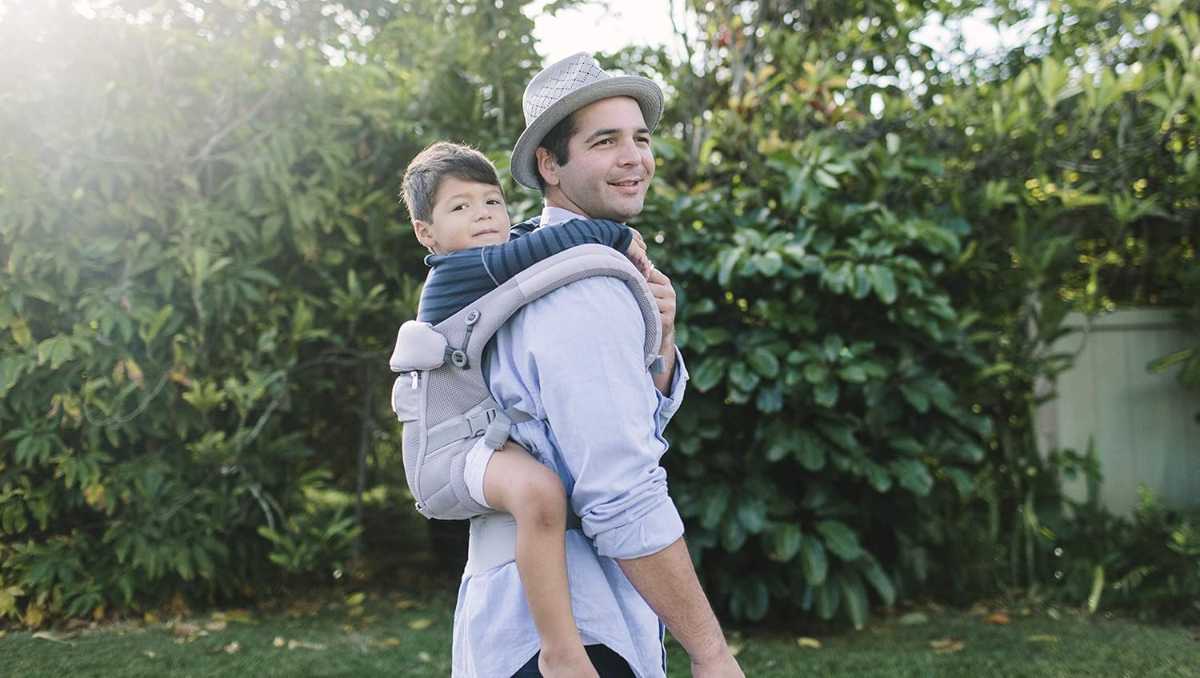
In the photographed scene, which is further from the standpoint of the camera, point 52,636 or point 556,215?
point 52,636

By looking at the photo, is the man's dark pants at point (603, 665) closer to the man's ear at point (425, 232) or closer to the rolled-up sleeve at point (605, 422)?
the rolled-up sleeve at point (605, 422)

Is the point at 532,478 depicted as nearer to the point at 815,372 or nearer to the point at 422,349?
the point at 422,349

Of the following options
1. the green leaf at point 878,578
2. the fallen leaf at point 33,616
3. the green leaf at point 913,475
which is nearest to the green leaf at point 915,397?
the green leaf at point 913,475

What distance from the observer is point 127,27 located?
14.4ft

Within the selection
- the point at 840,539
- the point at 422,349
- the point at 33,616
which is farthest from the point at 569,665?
the point at 33,616

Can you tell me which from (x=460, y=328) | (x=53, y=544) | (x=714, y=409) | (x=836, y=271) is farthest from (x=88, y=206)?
(x=460, y=328)

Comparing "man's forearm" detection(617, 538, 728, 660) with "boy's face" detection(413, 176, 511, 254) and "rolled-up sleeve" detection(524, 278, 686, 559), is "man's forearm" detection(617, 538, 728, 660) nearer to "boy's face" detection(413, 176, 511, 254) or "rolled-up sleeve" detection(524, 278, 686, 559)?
"rolled-up sleeve" detection(524, 278, 686, 559)

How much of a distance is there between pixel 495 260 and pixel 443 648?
3.09 metres

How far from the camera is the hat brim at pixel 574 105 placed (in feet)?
5.57

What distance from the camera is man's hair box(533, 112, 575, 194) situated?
5.69 feet

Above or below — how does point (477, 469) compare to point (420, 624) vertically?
above

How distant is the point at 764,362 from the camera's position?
162 inches

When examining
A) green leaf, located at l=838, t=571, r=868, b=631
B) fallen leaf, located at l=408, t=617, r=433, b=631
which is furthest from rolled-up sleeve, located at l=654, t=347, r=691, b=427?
fallen leaf, located at l=408, t=617, r=433, b=631

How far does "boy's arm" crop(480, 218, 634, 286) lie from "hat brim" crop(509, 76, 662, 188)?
20cm
